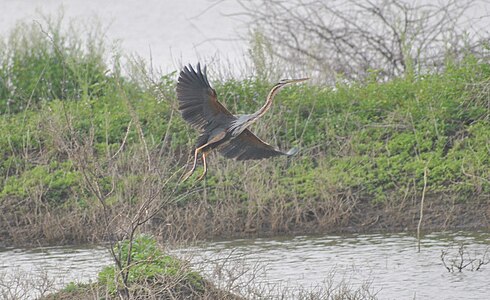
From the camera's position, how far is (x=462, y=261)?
926 cm

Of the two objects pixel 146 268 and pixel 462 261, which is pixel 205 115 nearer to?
pixel 146 268

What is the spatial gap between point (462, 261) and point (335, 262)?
135 centimetres

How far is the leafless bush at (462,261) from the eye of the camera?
930cm

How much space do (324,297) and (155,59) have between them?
1259cm

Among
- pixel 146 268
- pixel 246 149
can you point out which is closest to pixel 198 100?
pixel 246 149

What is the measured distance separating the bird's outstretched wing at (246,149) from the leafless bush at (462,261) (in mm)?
1985

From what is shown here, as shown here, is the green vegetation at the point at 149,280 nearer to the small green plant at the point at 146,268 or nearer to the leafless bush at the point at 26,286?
the small green plant at the point at 146,268

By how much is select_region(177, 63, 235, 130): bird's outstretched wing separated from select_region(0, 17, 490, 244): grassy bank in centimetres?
262

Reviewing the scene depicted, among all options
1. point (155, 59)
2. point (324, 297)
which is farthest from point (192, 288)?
point (155, 59)

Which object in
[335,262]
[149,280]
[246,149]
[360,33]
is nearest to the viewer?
[149,280]

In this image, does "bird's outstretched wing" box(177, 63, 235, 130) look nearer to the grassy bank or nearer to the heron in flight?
the heron in flight

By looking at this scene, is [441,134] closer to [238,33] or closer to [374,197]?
[374,197]

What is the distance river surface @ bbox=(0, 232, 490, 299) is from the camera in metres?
8.73

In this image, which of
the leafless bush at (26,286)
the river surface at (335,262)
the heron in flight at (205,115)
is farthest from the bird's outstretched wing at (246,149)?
the leafless bush at (26,286)
